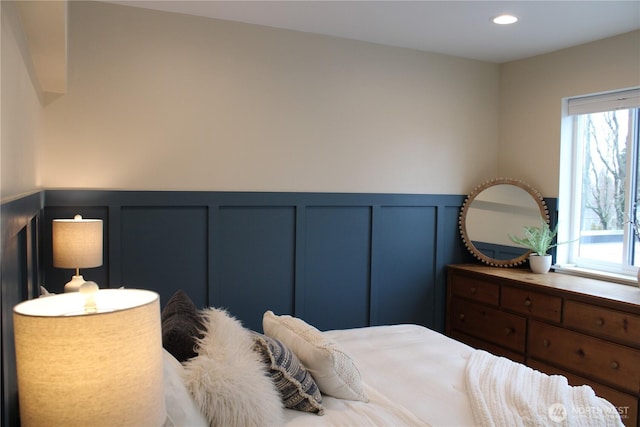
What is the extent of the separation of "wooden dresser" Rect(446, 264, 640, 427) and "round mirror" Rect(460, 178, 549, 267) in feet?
0.47

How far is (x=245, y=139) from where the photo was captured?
10.6ft

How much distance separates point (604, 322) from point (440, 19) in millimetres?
2037

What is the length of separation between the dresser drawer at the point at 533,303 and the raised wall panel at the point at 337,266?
99 cm

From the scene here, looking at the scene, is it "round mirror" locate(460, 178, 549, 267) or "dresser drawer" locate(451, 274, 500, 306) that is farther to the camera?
Answer: "round mirror" locate(460, 178, 549, 267)

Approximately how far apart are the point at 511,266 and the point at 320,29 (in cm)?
226

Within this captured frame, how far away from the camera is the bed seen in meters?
1.46

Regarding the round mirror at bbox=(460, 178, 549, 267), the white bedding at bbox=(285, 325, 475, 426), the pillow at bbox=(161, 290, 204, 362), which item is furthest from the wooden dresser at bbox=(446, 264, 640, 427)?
the pillow at bbox=(161, 290, 204, 362)


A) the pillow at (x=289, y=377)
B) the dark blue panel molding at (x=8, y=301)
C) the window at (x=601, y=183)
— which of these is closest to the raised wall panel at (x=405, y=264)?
the window at (x=601, y=183)

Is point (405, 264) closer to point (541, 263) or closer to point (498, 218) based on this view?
point (498, 218)

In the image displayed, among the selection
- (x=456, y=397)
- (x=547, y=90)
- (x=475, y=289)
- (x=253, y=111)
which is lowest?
(x=456, y=397)

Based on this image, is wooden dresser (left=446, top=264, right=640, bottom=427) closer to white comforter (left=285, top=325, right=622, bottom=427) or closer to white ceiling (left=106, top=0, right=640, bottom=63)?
white comforter (left=285, top=325, right=622, bottom=427)

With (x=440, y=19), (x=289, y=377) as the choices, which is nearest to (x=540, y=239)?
(x=440, y=19)

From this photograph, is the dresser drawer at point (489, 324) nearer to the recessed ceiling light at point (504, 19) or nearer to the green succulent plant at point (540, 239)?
the green succulent plant at point (540, 239)

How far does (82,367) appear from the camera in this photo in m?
0.75
